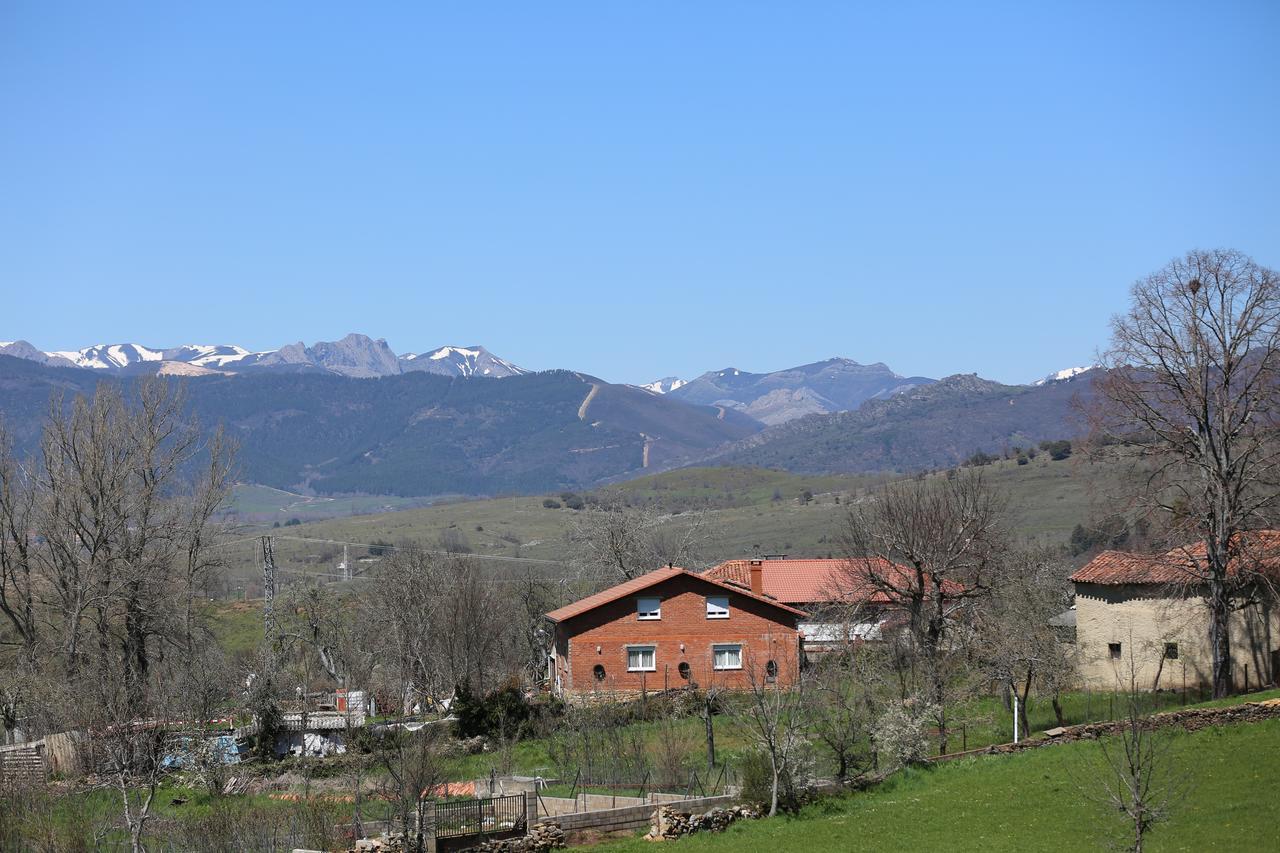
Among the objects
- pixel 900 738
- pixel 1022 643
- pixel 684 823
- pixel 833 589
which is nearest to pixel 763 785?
pixel 684 823

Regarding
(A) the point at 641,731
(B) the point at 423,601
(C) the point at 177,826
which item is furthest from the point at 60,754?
(B) the point at 423,601

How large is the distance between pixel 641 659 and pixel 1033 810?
31040 mm

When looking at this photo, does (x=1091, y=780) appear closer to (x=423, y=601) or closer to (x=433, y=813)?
(x=433, y=813)

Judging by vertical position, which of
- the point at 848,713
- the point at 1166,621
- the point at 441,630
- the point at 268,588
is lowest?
the point at 848,713

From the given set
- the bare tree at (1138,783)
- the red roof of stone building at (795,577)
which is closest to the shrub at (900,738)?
the bare tree at (1138,783)

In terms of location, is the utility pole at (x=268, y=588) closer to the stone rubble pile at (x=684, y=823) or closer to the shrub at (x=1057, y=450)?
the stone rubble pile at (x=684, y=823)

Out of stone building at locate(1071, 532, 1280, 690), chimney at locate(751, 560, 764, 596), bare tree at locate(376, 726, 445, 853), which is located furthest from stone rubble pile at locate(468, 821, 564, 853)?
chimney at locate(751, 560, 764, 596)

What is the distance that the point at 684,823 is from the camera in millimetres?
29172

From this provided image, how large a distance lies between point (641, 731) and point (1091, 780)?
62.9 feet

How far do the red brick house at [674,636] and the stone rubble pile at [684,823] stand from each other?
85.0 ft

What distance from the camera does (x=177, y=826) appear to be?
30359mm

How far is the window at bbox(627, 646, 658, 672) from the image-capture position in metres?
56.3

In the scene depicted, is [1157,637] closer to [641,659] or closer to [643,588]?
[643,588]

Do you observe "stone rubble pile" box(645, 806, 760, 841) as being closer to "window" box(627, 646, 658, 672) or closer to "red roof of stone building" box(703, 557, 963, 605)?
"red roof of stone building" box(703, 557, 963, 605)
